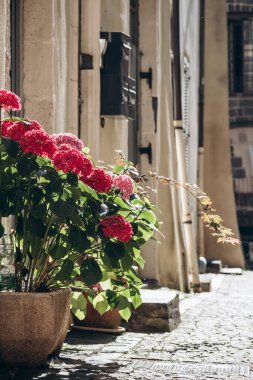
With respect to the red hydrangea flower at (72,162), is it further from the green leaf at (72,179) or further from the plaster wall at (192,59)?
the plaster wall at (192,59)

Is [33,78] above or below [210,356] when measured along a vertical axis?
above

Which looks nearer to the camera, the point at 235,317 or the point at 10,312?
the point at 10,312

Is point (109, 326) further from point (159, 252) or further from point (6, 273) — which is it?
point (159, 252)

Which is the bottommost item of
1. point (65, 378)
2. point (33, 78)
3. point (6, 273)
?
point (65, 378)

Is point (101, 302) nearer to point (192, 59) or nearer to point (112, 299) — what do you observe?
point (112, 299)

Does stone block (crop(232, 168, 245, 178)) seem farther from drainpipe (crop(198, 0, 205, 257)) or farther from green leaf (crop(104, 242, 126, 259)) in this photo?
green leaf (crop(104, 242, 126, 259))

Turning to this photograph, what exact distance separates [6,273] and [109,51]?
175 inches

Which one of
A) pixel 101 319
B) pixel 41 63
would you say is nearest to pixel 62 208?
pixel 101 319

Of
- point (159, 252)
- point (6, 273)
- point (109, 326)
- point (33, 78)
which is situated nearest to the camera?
point (6, 273)

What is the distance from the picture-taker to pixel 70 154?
5.94m

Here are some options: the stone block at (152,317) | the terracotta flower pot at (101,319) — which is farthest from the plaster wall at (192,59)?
the terracotta flower pot at (101,319)

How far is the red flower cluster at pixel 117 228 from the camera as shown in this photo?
19.9 feet

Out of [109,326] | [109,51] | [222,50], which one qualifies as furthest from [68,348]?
[222,50]

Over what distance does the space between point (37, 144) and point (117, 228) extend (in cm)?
64
